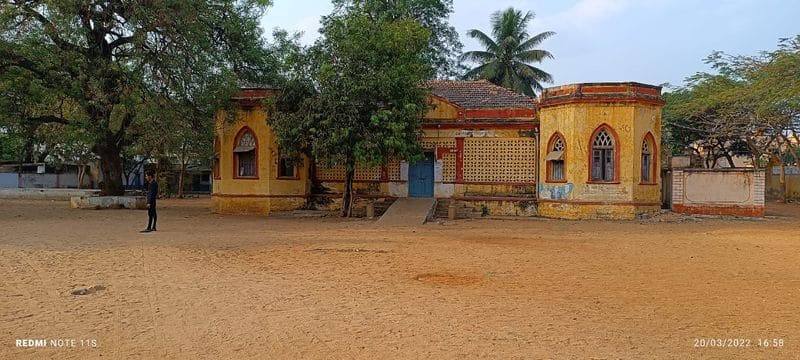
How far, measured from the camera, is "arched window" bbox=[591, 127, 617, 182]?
717 inches

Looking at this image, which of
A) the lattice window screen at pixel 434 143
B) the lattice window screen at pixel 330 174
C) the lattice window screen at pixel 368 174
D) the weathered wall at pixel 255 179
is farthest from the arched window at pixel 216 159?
the lattice window screen at pixel 434 143

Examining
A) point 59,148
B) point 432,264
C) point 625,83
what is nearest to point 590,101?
point 625,83

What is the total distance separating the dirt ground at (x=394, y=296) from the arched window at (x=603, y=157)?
18.1 feet

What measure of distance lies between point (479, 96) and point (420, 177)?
400 centimetres

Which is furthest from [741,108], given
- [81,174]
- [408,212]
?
[81,174]

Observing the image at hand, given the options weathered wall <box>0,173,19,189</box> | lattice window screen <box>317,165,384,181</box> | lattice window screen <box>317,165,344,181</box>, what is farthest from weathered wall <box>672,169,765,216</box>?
weathered wall <box>0,173,19,189</box>

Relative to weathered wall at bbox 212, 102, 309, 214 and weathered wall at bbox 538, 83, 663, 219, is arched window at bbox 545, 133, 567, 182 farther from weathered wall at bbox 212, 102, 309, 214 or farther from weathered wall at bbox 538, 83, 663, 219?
weathered wall at bbox 212, 102, 309, 214

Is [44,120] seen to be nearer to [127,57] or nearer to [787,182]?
[127,57]

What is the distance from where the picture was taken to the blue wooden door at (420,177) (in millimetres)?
20391

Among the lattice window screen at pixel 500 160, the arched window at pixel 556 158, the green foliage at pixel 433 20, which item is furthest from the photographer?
the green foliage at pixel 433 20

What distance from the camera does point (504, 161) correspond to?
785 inches

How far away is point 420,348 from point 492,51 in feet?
103

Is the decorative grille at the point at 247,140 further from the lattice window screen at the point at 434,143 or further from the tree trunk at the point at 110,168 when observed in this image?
the lattice window screen at the point at 434,143
